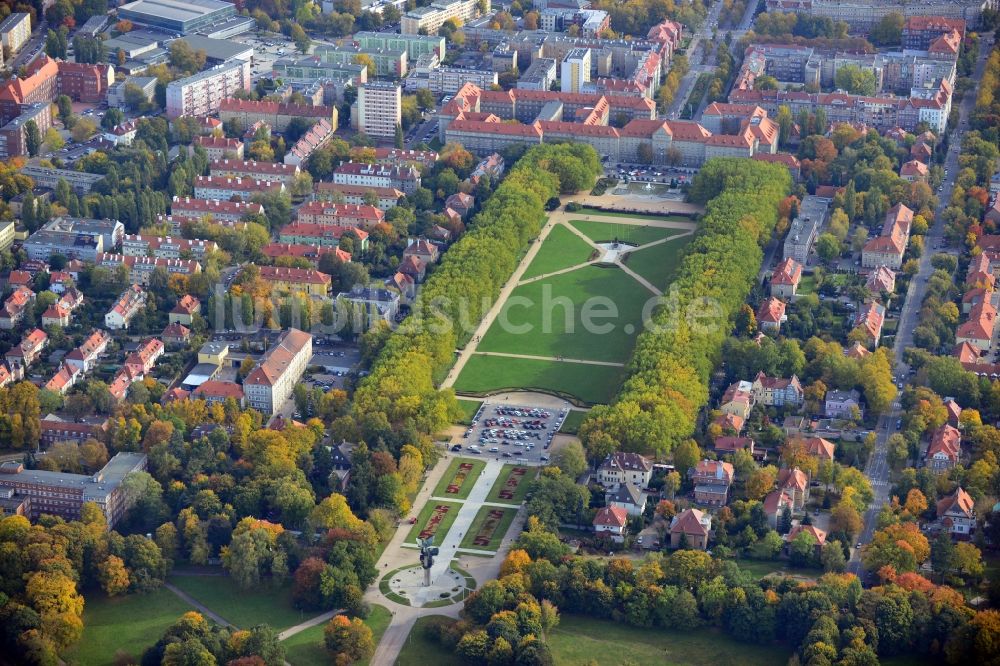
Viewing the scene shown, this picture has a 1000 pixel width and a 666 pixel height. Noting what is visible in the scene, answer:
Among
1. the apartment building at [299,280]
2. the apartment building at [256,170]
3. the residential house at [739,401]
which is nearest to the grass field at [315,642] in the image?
the residential house at [739,401]

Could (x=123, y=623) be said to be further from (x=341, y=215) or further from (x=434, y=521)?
(x=341, y=215)

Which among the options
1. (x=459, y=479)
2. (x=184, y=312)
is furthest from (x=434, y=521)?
(x=184, y=312)

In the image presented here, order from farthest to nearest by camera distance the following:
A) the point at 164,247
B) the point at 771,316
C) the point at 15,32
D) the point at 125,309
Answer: the point at 15,32 → the point at 164,247 → the point at 125,309 → the point at 771,316

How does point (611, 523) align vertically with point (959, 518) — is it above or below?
below

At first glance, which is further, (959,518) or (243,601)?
(959,518)

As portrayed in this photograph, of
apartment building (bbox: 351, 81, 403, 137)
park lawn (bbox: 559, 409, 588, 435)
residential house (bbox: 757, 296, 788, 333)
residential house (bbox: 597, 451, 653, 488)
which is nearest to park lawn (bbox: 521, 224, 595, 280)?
residential house (bbox: 757, 296, 788, 333)

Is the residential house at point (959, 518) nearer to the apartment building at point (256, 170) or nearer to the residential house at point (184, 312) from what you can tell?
the residential house at point (184, 312)

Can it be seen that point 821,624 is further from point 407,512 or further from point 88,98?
point 88,98
